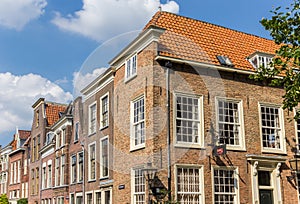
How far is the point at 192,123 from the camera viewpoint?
57.7ft

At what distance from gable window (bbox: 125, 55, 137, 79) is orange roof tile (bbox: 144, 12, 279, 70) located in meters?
1.68

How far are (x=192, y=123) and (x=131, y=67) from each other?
397cm

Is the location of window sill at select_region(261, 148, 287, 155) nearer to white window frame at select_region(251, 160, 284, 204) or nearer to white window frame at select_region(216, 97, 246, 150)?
white window frame at select_region(251, 160, 284, 204)

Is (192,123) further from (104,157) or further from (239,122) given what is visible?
(104,157)

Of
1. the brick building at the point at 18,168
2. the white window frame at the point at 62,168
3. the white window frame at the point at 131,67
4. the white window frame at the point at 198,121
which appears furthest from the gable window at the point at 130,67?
the brick building at the point at 18,168

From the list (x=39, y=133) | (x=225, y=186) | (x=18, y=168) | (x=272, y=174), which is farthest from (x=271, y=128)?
(x=18, y=168)

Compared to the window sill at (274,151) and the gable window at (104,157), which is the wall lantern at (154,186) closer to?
the window sill at (274,151)

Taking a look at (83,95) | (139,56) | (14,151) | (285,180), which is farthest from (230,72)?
(14,151)

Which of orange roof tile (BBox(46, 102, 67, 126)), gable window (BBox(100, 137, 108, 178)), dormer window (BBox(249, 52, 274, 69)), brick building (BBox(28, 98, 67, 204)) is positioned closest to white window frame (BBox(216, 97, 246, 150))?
dormer window (BBox(249, 52, 274, 69))

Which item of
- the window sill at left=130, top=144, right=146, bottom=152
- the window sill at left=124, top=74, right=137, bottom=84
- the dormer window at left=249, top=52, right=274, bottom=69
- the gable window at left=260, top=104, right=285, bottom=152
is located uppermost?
the dormer window at left=249, top=52, right=274, bottom=69

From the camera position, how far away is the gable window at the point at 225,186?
1733 cm

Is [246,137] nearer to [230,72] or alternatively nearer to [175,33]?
[230,72]

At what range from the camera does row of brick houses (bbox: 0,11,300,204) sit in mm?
16781

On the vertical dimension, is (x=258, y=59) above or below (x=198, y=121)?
above
